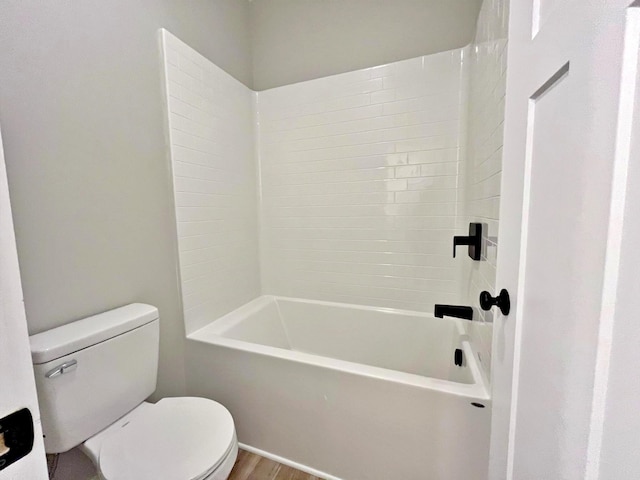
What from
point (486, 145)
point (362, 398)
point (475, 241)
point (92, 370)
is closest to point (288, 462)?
point (362, 398)

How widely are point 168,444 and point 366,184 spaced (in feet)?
5.30

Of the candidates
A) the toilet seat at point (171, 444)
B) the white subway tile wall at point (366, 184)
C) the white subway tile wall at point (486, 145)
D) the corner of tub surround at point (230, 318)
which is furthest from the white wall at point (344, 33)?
the toilet seat at point (171, 444)

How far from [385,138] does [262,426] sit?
1.77m

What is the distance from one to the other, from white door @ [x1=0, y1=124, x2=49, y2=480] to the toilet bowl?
674mm

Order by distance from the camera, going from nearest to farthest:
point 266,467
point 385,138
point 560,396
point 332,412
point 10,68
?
point 560,396 < point 10,68 < point 332,412 < point 266,467 < point 385,138

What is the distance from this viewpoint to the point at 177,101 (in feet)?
4.58

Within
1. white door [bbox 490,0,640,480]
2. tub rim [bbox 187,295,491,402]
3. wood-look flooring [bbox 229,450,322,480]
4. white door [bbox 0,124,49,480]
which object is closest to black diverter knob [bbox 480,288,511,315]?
white door [bbox 490,0,640,480]

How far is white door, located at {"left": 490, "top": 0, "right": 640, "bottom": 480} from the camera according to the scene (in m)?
0.31

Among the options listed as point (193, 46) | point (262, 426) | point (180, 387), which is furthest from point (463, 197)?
point (180, 387)

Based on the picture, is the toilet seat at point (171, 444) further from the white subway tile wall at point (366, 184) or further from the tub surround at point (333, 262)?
the white subway tile wall at point (366, 184)

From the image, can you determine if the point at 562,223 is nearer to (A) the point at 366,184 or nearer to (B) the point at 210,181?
(A) the point at 366,184

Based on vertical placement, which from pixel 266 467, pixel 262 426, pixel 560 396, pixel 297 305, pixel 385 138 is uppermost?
pixel 385 138

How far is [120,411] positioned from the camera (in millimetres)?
1055

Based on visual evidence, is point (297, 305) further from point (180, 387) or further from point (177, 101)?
point (177, 101)
